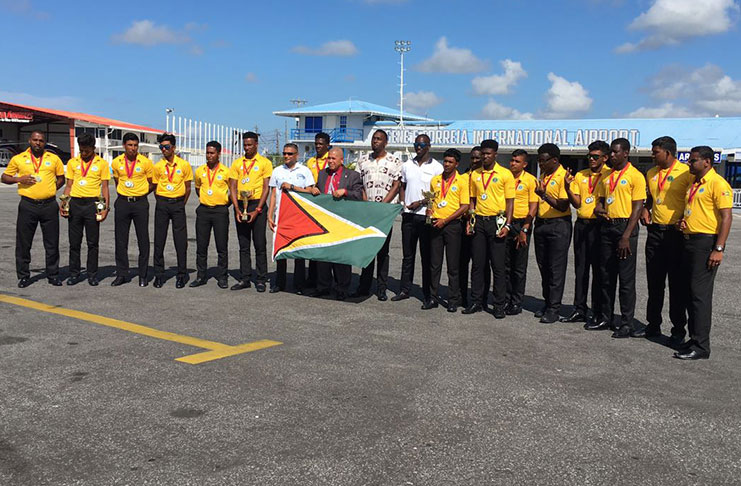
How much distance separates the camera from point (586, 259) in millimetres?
7746

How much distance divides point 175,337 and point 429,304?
124 inches

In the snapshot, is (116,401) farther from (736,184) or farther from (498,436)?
(736,184)

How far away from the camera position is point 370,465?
12.6 ft

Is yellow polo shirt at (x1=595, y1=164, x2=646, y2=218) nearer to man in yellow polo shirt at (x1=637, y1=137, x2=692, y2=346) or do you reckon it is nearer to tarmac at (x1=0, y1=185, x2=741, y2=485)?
man in yellow polo shirt at (x1=637, y1=137, x2=692, y2=346)

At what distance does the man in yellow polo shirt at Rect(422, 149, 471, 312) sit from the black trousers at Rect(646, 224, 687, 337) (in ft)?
7.06

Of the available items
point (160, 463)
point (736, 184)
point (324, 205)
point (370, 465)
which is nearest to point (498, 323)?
point (324, 205)

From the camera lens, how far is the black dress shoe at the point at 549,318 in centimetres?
775

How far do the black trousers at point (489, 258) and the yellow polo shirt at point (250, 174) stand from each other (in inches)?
119

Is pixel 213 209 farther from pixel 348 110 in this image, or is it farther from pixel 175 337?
pixel 348 110

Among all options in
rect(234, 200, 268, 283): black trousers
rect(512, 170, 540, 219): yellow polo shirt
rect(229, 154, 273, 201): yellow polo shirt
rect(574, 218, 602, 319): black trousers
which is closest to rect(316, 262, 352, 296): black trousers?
rect(234, 200, 268, 283): black trousers

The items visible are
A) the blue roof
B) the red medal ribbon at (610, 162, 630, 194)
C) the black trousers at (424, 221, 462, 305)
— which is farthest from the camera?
the blue roof

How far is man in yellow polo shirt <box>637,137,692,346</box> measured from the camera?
676 centimetres

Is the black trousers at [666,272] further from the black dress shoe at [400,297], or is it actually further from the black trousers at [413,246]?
the black dress shoe at [400,297]

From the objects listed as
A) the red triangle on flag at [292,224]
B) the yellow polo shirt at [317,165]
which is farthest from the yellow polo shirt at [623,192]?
the yellow polo shirt at [317,165]
